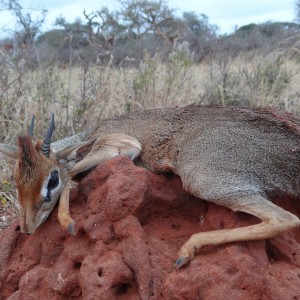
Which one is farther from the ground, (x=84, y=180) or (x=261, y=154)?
(x=261, y=154)

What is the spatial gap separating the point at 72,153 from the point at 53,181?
43 cm

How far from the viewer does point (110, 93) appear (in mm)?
9234

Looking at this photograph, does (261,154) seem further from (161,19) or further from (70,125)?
(161,19)

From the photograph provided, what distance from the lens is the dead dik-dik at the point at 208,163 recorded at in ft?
12.2

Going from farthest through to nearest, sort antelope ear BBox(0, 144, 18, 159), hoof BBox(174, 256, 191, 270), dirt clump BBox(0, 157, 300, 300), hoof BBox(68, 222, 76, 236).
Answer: antelope ear BBox(0, 144, 18, 159) < hoof BBox(68, 222, 76, 236) < hoof BBox(174, 256, 191, 270) < dirt clump BBox(0, 157, 300, 300)

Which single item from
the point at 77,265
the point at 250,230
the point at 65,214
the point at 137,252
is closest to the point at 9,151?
the point at 65,214

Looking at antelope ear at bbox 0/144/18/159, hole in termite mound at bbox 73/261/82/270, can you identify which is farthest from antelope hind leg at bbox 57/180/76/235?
antelope ear at bbox 0/144/18/159

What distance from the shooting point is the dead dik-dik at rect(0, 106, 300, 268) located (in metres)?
3.72

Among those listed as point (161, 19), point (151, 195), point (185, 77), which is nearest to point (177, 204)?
point (151, 195)

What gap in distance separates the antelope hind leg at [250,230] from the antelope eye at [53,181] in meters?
1.22

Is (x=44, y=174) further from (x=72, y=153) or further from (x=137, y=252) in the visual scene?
(x=137, y=252)

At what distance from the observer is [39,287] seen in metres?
3.82

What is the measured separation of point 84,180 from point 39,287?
2.99ft

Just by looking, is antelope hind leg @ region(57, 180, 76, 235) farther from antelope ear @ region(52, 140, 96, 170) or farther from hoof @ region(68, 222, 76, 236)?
antelope ear @ region(52, 140, 96, 170)
